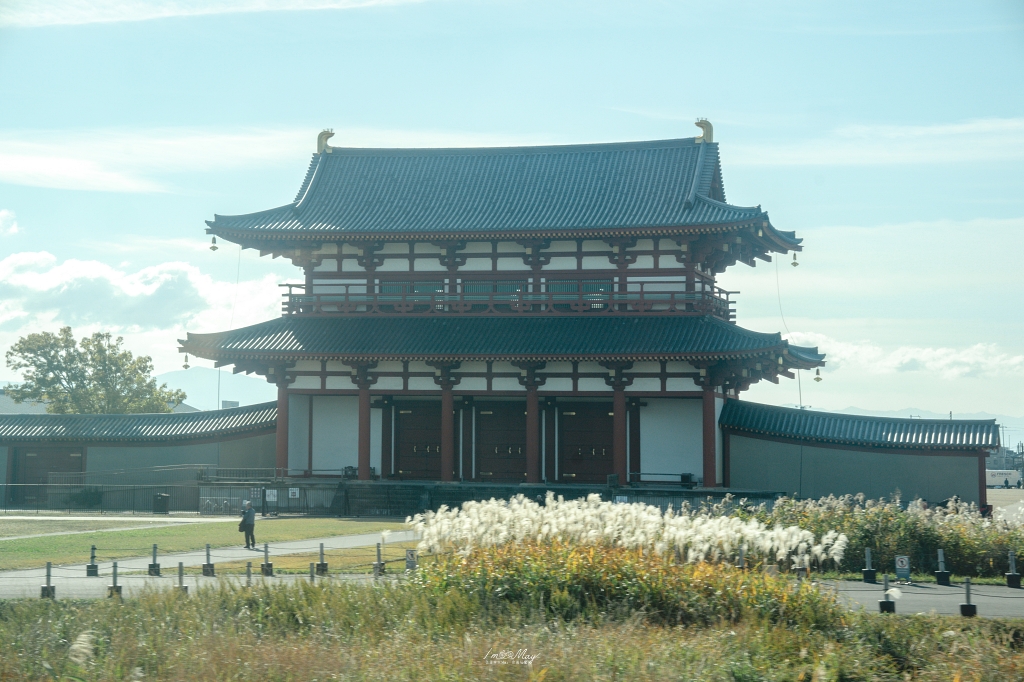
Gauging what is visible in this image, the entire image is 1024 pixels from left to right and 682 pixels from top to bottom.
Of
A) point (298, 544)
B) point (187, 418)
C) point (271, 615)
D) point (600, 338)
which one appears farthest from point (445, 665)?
point (187, 418)

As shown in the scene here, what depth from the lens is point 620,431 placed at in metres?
36.8

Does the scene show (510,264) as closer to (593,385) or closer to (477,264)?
(477,264)

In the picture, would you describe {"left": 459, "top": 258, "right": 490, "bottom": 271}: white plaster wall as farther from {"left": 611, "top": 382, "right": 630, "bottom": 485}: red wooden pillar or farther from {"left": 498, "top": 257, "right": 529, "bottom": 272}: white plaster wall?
{"left": 611, "top": 382, "right": 630, "bottom": 485}: red wooden pillar

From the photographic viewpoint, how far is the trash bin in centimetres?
3900

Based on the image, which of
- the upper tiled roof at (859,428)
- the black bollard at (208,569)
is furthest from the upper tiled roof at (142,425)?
the black bollard at (208,569)

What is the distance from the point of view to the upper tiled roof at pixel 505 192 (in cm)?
3853

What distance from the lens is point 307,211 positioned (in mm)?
41906

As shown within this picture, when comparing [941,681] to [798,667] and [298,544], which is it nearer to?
[798,667]

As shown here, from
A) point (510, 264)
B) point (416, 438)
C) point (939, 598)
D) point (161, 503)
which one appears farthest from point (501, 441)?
point (939, 598)

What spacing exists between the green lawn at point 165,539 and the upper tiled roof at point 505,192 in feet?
40.6

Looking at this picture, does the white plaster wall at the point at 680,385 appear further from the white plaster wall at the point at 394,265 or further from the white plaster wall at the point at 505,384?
the white plaster wall at the point at 394,265

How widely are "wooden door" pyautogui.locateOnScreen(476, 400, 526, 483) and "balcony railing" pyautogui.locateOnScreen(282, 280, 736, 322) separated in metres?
3.89

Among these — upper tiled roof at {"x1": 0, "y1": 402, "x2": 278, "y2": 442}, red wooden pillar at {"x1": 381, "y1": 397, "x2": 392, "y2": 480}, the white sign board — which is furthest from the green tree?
the white sign board

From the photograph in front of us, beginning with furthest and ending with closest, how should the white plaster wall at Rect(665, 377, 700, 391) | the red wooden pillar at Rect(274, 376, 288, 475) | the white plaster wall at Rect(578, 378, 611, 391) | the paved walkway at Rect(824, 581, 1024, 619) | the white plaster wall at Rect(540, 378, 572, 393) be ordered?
the red wooden pillar at Rect(274, 376, 288, 475), the white plaster wall at Rect(540, 378, 572, 393), the white plaster wall at Rect(578, 378, 611, 391), the white plaster wall at Rect(665, 377, 700, 391), the paved walkway at Rect(824, 581, 1024, 619)
